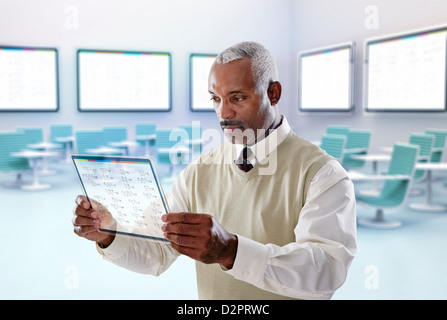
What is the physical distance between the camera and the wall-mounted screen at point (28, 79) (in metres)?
9.53

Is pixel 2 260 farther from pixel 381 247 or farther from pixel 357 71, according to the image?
pixel 357 71

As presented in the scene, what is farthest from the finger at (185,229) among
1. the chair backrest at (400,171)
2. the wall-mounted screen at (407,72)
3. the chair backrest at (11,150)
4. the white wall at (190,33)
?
the white wall at (190,33)

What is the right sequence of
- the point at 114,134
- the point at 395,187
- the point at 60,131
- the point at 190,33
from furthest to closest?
the point at 190,33 < the point at 60,131 < the point at 114,134 < the point at 395,187

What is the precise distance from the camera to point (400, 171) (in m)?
4.87

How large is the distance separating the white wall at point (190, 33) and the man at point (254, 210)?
290 inches

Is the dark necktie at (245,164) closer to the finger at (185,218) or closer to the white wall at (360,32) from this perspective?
the finger at (185,218)

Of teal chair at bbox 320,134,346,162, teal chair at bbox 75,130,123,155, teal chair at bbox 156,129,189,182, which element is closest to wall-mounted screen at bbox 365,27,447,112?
teal chair at bbox 320,134,346,162

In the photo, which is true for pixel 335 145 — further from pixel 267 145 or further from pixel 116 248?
pixel 116 248

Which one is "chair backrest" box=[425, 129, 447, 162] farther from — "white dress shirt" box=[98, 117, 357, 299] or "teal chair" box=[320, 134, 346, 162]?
"white dress shirt" box=[98, 117, 357, 299]

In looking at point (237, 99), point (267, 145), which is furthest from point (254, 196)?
point (237, 99)

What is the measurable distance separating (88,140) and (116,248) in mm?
6862

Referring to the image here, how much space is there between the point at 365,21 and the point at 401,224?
518cm

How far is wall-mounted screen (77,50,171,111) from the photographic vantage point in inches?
399

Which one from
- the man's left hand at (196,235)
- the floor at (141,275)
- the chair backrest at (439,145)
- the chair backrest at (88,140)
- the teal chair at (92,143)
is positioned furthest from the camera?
the chair backrest at (88,140)
